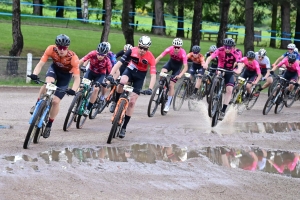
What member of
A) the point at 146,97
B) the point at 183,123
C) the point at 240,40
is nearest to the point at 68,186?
the point at 183,123

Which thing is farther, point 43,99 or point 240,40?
point 240,40

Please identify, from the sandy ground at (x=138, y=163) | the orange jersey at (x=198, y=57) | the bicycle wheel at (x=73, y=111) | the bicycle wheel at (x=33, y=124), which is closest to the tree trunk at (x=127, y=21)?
the orange jersey at (x=198, y=57)

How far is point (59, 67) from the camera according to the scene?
12609 millimetres

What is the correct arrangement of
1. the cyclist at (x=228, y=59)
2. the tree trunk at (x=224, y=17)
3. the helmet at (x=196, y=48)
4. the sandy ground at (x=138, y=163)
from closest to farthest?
the sandy ground at (x=138, y=163) → the cyclist at (x=228, y=59) → the helmet at (x=196, y=48) → the tree trunk at (x=224, y=17)

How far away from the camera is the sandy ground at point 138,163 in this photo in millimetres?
8992

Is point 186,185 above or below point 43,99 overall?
below

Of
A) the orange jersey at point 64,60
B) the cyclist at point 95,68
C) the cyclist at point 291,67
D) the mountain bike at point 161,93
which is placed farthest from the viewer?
the cyclist at point 291,67

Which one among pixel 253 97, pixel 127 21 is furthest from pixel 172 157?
pixel 127 21

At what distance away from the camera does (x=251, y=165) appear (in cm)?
1151

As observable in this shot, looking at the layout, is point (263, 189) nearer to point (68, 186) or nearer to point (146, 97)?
point (68, 186)

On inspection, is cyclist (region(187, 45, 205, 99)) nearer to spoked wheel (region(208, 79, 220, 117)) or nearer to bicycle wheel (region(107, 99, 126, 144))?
spoked wheel (region(208, 79, 220, 117))

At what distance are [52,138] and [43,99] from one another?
1.51 metres

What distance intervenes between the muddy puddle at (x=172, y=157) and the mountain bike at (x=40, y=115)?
0.43 meters

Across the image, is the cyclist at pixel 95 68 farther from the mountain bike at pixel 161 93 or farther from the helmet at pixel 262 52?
the helmet at pixel 262 52
